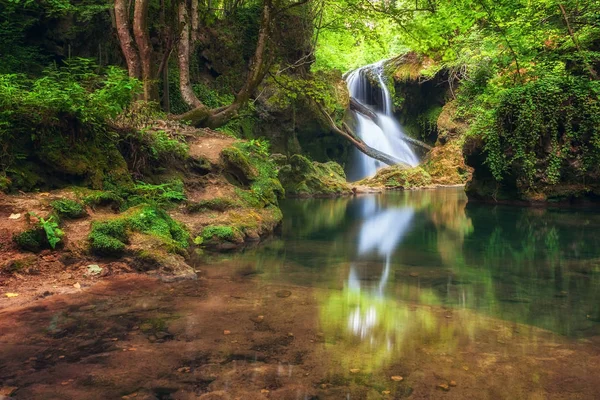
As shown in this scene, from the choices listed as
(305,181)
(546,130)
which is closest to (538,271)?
(546,130)

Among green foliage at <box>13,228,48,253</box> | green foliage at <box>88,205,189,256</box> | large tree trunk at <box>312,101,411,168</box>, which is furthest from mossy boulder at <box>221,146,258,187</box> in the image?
large tree trunk at <box>312,101,411,168</box>

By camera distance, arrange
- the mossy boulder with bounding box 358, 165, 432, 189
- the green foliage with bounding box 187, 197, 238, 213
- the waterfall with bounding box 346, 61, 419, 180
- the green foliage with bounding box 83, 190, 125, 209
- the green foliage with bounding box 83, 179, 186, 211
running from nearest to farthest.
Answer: the green foliage with bounding box 83, 190, 125, 209 < the green foliage with bounding box 83, 179, 186, 211 < the green foliage with bounding box 187, 197, 238, 213 < the mossy boulder with bounding box 358, 165, 432, 189 < the waterfall with bounding box 346, 61, 419, 180

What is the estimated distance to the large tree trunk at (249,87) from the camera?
1095 centimetres

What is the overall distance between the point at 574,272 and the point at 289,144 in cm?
1875

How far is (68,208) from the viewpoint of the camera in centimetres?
590

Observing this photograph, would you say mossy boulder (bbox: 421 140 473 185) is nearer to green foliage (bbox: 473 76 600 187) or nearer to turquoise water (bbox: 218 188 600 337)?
green foliage (bbox: 473 76 600 187)

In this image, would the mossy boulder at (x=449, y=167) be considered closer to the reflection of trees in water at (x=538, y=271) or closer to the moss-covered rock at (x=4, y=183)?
the reflection of trees in water at (x=538, y=271)

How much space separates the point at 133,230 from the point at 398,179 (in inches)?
813

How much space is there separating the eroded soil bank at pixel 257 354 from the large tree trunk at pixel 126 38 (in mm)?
6277

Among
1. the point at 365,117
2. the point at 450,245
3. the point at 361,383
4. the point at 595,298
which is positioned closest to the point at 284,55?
the point at 365,117

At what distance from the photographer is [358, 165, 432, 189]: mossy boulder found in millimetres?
24891

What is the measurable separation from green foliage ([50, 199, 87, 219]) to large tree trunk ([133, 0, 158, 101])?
3.93 meters

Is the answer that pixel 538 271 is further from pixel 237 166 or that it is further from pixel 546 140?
pixel 546 140

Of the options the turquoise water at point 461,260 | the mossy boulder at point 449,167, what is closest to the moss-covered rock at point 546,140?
the turquoise water at point 461,260
